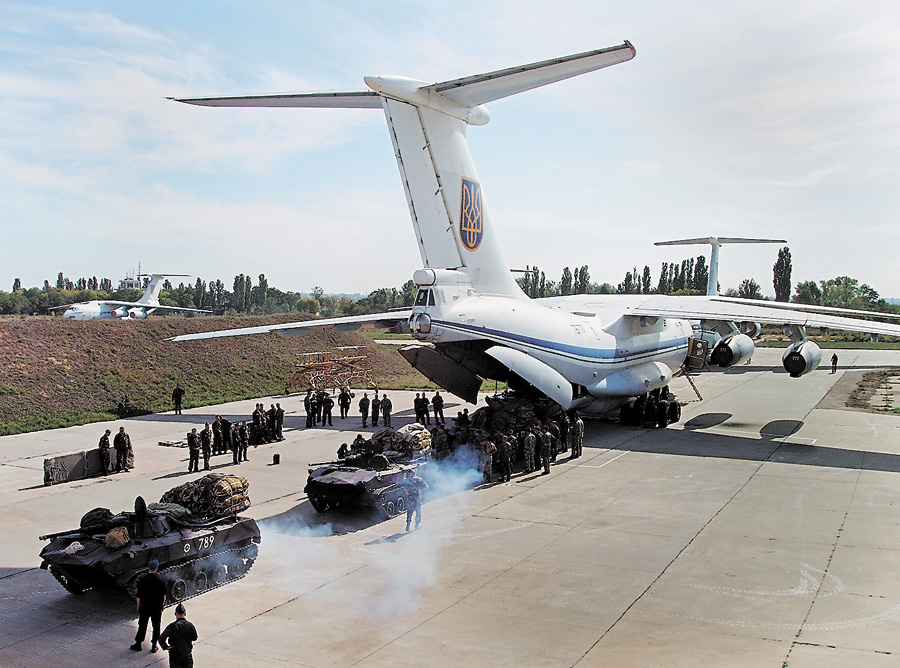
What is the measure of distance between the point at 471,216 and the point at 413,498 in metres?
7.19

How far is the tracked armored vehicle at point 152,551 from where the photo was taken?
8.34 meters

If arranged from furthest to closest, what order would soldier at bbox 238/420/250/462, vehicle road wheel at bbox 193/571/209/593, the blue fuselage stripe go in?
soldier at bbox 238/420/250/462
the blue fuselage stripe
vehicle road wheel at bbox 193/571/209/593

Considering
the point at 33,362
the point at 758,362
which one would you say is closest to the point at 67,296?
the point at 33,362

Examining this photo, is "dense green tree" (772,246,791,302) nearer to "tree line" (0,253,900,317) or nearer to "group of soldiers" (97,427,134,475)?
"tree line" (0,253,900,317)

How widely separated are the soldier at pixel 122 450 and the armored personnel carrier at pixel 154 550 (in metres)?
7.32

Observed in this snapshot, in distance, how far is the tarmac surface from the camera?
7488 mm

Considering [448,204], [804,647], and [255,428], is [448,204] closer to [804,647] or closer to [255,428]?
[255,428]

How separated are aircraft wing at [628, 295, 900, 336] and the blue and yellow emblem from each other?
6442 mm

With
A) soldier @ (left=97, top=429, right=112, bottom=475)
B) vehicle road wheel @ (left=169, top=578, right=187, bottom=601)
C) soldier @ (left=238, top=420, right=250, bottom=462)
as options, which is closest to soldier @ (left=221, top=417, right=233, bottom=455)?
soldier @ (left=238, top=420, right=250, bottom=462)

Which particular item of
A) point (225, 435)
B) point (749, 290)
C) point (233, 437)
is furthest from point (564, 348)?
point (749, 290)

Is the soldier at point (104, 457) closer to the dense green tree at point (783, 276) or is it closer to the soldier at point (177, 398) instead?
the soldier at point (177, 398)

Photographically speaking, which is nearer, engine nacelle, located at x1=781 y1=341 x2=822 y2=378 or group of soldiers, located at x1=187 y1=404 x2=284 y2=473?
group of soldiers, located at x1=187 y1=404 x2=284 y2=473

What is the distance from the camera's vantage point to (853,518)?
12.0 m

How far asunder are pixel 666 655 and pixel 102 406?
2279 centimetres
